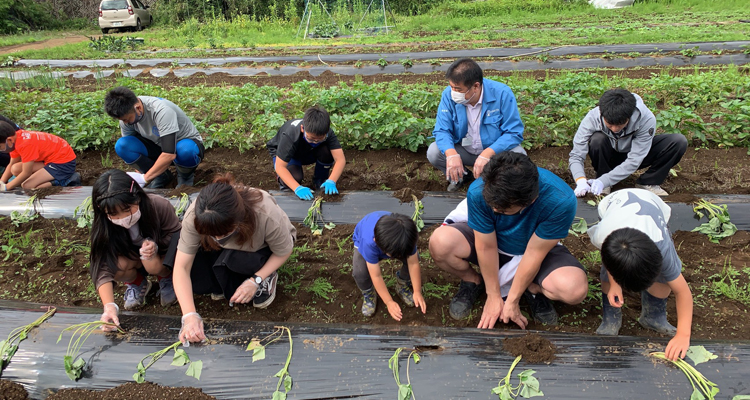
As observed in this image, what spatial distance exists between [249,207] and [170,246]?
2.14 feet

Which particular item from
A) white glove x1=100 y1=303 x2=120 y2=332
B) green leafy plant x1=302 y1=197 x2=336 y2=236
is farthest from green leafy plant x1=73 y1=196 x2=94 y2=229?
green leafy plant x1=302 y1=197 x2=336 y2=236

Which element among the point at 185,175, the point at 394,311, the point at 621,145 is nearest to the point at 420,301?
the point at 394,311

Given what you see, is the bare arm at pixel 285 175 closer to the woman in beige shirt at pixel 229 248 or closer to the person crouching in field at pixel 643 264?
the woman in beige shirt at pixel 229 248

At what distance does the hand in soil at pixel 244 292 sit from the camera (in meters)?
2.35

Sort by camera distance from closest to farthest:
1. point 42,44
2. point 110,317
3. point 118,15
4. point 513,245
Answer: point 110,317, point 513,245, point 42,44, point 118,15

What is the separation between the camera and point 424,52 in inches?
351

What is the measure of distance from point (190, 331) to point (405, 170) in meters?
2.54

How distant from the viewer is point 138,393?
179 centimetres

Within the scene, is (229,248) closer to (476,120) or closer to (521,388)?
(521,388)

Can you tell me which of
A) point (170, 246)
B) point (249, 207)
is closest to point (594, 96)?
point (249, 207)

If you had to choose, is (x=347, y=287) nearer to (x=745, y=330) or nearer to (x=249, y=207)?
(x=249, y=207)

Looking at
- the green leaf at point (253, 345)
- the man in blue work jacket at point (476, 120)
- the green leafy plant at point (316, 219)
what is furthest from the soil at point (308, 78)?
the green leaf at point (253, 345)

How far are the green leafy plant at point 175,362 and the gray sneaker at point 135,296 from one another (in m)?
0.86

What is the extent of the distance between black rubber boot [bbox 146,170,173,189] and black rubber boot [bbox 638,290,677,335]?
3.79 meters
